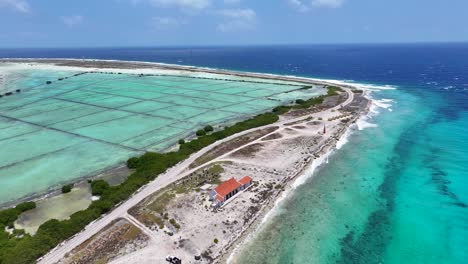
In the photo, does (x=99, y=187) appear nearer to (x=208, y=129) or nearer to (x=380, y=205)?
(x=208, y=129)

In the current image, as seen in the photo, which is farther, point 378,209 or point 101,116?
point 101,116

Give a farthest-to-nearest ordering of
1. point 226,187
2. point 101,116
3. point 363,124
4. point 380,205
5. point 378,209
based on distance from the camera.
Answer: point 101,116
point 363,124
point 226,187
point 380,205
point 378,209

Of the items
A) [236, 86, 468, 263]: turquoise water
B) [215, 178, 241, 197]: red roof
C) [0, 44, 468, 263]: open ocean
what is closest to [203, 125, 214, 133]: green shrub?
[0, 44, 468, 263]: open ocean

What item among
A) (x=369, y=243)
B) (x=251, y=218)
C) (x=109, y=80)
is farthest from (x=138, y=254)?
(x=109, y=80)

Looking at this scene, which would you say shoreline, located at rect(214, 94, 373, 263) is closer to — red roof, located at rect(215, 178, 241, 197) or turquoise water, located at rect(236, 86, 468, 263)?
turquoise water, located at rect(236, 86, 468, 263)

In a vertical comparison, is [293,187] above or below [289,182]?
below

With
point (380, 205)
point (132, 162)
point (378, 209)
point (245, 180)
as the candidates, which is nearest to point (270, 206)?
point (245, 180)

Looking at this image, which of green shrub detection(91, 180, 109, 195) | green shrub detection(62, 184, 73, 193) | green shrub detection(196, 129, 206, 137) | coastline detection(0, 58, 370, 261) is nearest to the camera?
coastline detection(0, 58, 370, 261)

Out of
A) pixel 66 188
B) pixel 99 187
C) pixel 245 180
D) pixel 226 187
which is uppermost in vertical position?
pixel 226 187
